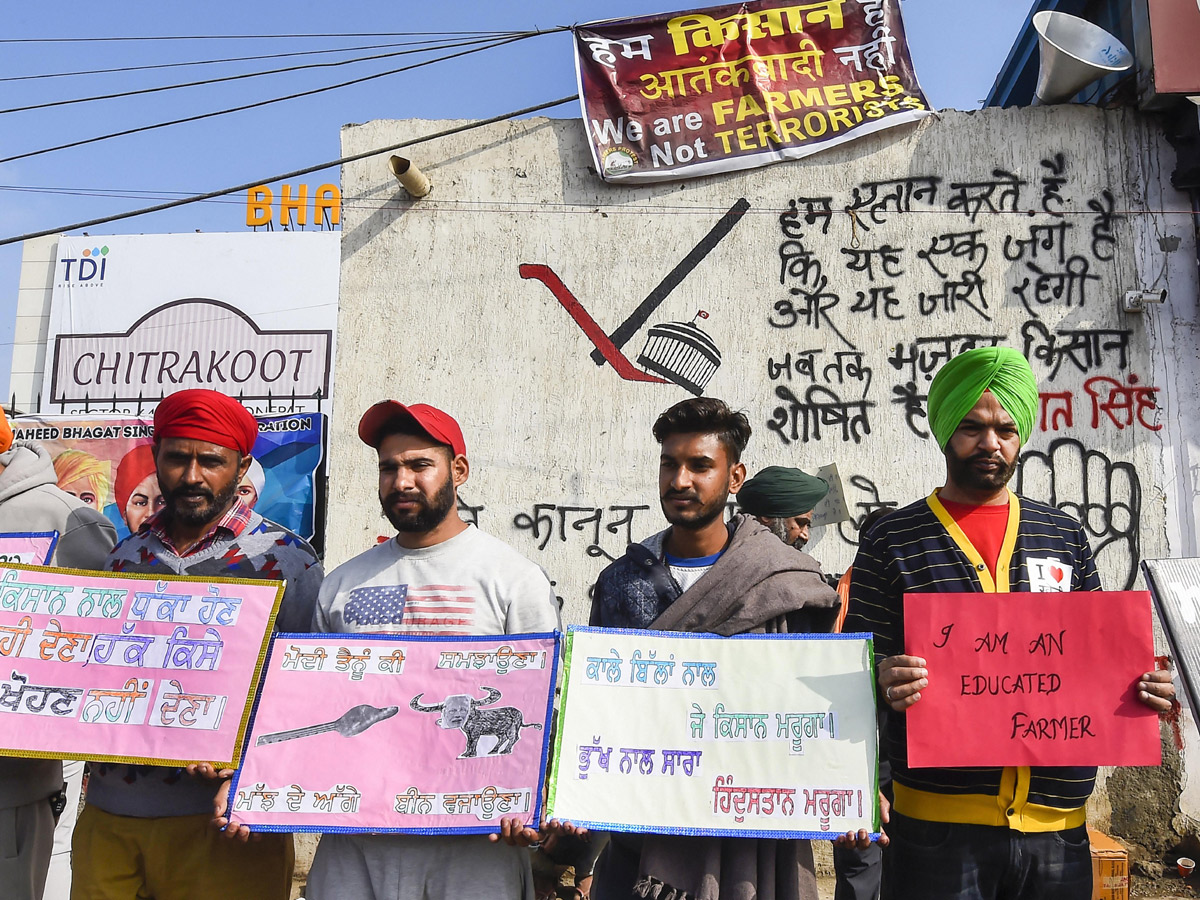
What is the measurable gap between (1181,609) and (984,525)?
55cm

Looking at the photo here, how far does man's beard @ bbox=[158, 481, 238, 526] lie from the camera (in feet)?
10.2

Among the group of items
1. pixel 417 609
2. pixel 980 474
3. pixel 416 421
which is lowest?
pixel 417 609

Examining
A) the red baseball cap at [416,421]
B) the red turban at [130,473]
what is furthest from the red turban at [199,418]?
the red turban at [130,473]

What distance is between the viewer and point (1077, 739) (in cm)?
250

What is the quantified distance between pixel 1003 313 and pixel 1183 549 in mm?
1602

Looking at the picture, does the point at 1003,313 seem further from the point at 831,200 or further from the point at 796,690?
the point at 796,690

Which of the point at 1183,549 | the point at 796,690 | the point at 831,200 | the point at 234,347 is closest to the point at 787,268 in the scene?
the point at 831,200

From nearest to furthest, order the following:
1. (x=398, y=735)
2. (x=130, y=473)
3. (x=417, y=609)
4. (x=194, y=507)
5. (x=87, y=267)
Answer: (x=398, y=735) → (x=417, y=609) → (x=194, y=507) → (x=130, y=473) → (x=87, y=267)

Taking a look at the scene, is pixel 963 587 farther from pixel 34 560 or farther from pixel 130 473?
pixel 130 473

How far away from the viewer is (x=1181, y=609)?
2648mm

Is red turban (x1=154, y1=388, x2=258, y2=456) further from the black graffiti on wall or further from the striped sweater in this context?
the black graffiti on wall

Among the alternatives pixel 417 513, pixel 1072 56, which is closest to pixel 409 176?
pixel 417 513

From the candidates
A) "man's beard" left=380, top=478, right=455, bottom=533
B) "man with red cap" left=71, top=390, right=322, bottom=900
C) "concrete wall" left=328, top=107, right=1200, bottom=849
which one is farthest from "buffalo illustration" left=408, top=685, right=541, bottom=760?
"concrete wall" left=328, top=107, right=1200, bottom=849

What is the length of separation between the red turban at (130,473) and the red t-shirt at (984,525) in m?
5.79
